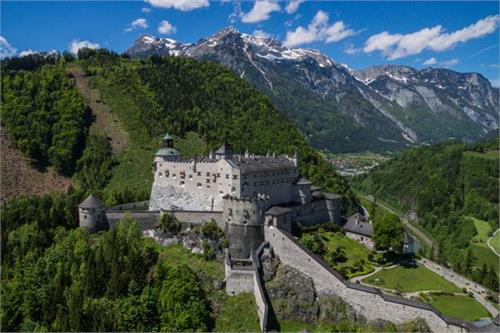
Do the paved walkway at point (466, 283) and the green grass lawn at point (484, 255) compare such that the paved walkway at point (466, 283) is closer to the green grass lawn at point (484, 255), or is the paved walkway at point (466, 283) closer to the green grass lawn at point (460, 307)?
the green grass lawn at point (460, 307)

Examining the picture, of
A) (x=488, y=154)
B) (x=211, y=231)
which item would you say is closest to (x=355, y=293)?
(x=211, y=231)

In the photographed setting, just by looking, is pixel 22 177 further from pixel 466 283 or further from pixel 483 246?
pixel 483 246

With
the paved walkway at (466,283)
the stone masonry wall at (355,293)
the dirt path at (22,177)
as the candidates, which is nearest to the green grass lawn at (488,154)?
the paved walkway at (466,283)

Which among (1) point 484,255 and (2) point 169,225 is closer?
(2) point 169,225

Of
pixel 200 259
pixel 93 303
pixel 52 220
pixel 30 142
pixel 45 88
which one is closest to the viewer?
pixel 93 303

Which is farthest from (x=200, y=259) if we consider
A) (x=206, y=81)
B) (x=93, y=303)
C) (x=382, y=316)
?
(x=206, y=81)

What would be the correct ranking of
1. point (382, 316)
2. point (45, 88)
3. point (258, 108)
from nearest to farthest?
point (382, 316) < point (45, 88) < point (258, 108)

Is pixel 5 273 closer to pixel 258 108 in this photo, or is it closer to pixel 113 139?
pixel 113 139
